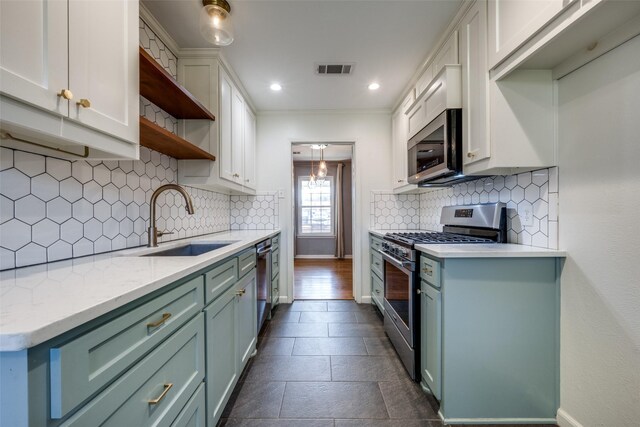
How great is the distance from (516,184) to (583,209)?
1.43ft

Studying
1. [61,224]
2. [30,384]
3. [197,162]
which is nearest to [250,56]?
[197,162]

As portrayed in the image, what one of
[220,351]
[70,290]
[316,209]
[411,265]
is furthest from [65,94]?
[316,209]

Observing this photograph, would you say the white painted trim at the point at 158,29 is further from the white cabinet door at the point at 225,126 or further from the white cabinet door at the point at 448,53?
→ the white cabinet door at the point at 448,53

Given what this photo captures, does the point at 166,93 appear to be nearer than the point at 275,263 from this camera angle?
Yes

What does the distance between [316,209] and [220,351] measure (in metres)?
5.42

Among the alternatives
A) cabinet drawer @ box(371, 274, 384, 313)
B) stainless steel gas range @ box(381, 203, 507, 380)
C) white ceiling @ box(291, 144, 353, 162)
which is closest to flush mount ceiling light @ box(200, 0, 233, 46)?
stainless steel gas range @ box(381, 203, 507, 380)

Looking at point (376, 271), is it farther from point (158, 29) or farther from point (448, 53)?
point (158, 29)

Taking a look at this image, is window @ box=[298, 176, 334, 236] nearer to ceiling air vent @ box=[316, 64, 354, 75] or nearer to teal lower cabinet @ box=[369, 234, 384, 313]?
teal lower cabinet @ box=[369, 234, 384, 313]

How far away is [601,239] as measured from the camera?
3.94 ft

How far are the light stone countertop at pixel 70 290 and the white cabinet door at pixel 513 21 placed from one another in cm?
176

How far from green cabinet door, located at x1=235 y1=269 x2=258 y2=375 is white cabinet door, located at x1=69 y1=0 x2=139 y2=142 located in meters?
1.06

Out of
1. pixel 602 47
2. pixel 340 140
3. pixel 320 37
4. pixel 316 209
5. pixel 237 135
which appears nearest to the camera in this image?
pixel 602 47

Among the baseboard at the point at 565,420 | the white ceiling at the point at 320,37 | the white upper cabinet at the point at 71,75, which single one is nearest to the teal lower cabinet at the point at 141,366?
the white upper cabinet at the point at 71,75

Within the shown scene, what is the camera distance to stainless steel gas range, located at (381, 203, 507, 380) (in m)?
1.70
